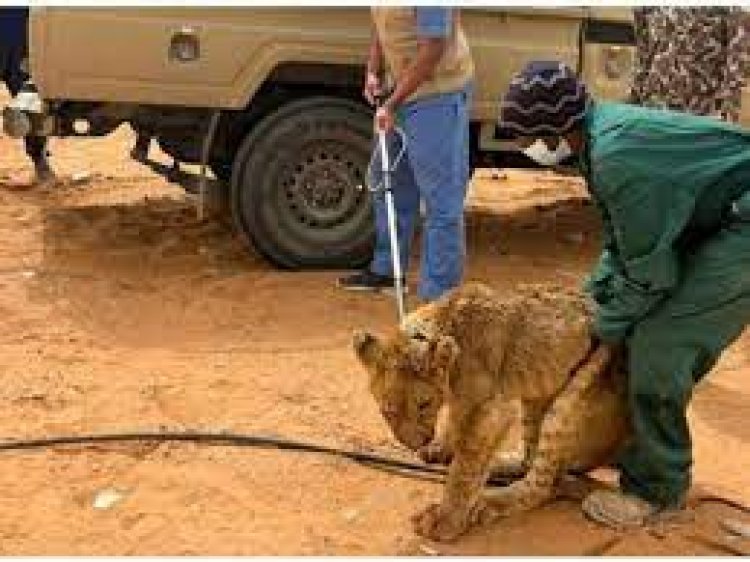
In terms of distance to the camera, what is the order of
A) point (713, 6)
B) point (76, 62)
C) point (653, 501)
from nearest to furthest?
point (653, 501), point (713, 6), point (76, 62)

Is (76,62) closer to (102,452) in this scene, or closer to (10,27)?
(10,27)

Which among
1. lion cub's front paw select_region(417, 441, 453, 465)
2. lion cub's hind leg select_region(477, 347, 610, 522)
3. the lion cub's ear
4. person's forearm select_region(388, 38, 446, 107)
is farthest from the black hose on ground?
person's forearm select_region(388, 38, 446, 107)

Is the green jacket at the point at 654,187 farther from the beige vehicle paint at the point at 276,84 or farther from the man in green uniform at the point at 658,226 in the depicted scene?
the beige vehicle paint at the point at 276,84

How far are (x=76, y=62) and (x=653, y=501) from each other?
12.8 feet

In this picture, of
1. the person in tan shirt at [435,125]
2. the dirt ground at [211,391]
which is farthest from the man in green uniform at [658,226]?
the person in tan shirt at [435,125]

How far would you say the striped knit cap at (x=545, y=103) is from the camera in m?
4.43

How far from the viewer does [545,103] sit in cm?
443

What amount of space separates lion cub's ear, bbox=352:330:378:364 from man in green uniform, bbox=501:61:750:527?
78cm

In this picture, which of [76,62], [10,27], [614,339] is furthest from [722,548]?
[10,27]

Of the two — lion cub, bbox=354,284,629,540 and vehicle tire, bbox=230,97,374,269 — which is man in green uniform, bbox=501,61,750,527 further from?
vehicle tire, bbox=230,97,374,269

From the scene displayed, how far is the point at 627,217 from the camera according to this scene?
4.41 meters

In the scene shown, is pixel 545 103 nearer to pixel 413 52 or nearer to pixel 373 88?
pixel 413 52

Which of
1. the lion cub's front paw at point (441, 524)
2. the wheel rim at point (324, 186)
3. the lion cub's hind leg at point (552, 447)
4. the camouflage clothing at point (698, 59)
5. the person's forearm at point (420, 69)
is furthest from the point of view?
the wheel rim at point (324, 186)

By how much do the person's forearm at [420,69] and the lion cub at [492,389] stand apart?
185cm
